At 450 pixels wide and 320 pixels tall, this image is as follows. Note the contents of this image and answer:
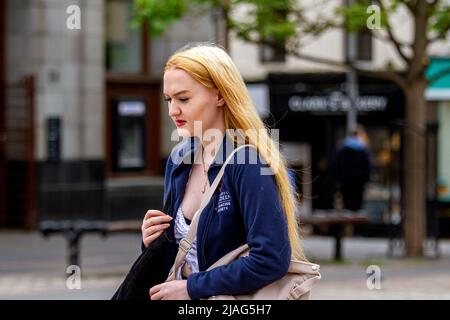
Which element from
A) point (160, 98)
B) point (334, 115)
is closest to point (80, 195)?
point (160, 98)

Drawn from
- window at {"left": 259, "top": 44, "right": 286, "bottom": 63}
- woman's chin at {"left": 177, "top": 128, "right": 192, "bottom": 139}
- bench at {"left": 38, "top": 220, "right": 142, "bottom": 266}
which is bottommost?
bench at {"left": 38, "top": 220, "right": 142, "bottom": 266}

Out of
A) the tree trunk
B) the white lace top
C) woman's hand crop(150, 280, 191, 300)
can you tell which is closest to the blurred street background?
the tree trunk

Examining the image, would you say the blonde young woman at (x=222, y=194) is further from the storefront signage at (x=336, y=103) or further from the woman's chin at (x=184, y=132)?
the storefront signage at (x=336, y=103)

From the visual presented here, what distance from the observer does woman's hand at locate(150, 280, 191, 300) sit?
338cm

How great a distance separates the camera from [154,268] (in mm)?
3473

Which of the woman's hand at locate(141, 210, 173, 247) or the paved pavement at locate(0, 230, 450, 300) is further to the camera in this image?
the paved pavement at locate(0, 230, 450, 300)

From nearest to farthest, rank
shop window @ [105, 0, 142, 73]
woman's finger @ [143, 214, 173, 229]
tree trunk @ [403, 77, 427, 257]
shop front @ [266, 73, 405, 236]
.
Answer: woman's finger @ [143, 214, 173, 229] < tree trunk @ [403, 77, 427, 257] < shop window @ [105, 0, 142, 73] < shop front @ [266, 73, 405, 236]

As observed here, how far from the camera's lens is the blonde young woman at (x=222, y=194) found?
328 centimetres

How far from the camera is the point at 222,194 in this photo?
11.1 feet

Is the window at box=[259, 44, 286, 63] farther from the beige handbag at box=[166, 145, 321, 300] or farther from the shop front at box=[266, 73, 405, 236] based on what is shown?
the beige handbag at box=[166, 145, 321, 300]

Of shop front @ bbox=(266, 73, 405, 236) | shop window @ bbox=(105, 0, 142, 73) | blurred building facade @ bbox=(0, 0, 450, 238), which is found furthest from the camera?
shop front @ bbox=(266, 73, 405, 236)

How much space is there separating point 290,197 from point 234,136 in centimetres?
25

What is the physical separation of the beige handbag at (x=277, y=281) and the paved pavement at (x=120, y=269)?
25.9 ft

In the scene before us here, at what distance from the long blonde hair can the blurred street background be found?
30.8 feet
